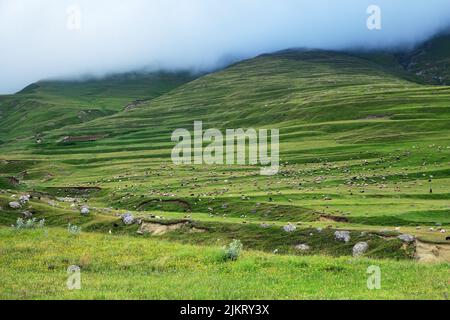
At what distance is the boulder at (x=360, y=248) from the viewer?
1563 inches

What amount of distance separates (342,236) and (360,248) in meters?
2.67

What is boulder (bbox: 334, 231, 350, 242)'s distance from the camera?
42312 mm

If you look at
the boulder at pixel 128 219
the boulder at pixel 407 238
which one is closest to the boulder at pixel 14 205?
the boulder at pixel 128 219

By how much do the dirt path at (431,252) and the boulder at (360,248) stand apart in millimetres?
3813

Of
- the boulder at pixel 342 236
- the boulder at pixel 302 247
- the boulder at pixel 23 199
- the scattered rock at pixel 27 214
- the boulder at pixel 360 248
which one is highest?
the boulder at pixel 23 199

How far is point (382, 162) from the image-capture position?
83.2 meters

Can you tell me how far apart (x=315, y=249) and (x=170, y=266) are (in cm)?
1855

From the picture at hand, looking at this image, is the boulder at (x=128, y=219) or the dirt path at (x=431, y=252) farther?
the boulder at (x=128, y=219)

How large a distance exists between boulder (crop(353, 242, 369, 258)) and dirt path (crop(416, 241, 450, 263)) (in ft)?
12.5

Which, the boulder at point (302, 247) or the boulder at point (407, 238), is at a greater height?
the boulder at point (407, 238)

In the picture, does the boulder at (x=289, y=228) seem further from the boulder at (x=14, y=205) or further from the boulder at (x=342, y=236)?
the boulder at (x=14, y=205)

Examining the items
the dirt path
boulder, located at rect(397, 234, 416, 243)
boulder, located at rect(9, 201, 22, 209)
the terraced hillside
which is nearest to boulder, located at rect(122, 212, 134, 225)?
the terraced hillside

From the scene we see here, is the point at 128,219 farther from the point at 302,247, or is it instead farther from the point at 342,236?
the point at 342,236

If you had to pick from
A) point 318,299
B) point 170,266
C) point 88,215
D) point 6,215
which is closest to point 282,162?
point 88,215
